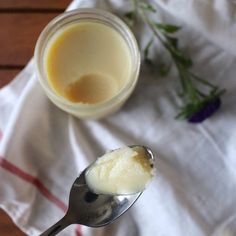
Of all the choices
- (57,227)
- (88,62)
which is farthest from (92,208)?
(88,62)

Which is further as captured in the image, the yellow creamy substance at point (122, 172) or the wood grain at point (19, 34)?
the wood grain at point (19, 34)

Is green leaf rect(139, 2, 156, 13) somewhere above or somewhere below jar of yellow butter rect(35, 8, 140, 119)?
above

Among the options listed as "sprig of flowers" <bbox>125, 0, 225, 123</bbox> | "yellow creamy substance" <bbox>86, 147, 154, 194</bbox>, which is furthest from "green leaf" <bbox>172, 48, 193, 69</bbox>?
"yellow creamy substance" <bbox>86, 147, 154, 194</bbox>

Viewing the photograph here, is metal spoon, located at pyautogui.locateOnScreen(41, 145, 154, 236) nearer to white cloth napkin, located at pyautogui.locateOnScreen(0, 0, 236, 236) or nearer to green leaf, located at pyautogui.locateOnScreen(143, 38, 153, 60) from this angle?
white cloth napkin, located at pyautogui.locateOnScreen(0, 0, 236, 236)

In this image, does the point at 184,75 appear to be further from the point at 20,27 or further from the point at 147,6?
the point at 20,27

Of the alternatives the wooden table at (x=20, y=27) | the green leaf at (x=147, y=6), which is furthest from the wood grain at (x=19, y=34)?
the green leaf at (x=147, y=6)

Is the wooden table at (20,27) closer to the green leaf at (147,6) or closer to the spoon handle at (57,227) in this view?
the green leaf at (147,6)

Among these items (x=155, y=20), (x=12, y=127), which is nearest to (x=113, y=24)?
(x=155, y=20)
